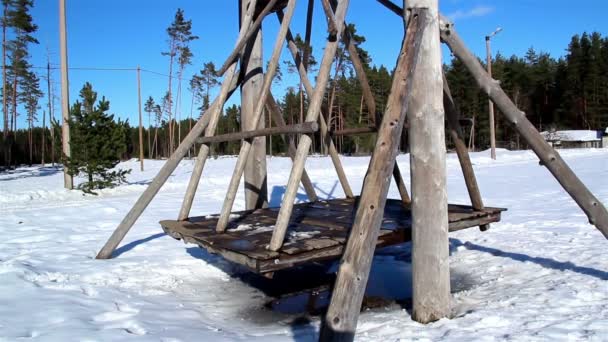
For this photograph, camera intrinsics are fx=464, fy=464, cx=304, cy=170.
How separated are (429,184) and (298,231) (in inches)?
58.3

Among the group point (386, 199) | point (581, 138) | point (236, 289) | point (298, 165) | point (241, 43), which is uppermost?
point (581, 138)

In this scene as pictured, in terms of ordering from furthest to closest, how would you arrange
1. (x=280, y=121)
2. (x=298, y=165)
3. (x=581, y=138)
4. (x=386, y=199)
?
(x=581, y=138)
(x=280, y=121)
(x=386, y=199)
(x=298, y=165)

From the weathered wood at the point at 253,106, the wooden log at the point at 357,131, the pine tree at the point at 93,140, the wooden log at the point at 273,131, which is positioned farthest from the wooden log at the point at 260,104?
the pine tree at the point at 93,140

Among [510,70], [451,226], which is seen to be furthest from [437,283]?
[510,70]

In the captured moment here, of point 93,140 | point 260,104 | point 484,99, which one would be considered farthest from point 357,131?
point 484,99

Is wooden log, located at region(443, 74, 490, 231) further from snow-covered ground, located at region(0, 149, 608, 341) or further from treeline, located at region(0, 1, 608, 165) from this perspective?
treeline, located at region(0, 1, 608, 165)

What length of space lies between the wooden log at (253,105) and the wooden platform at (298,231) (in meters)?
0.50

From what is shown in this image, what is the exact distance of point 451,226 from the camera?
15.5ft

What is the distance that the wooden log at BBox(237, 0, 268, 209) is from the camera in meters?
6.22

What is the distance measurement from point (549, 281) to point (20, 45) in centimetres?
4246

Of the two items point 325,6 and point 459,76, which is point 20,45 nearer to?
point 325,6

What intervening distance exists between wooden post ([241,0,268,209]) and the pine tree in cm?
919

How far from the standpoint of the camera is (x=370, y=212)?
122 inches

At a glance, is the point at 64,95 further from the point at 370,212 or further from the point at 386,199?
the point at 370,212
